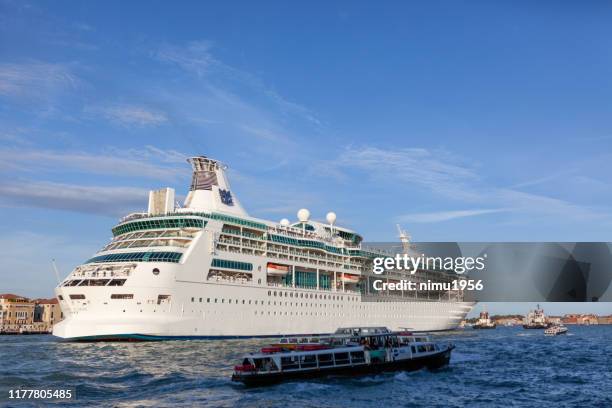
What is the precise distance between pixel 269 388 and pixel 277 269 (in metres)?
43.8

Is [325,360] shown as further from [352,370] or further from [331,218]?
[331,218]

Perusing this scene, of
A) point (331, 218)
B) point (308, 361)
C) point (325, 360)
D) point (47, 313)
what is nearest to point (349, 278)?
point (331, 218)

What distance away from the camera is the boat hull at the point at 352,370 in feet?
111

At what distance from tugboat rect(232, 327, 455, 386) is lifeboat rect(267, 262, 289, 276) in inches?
1204

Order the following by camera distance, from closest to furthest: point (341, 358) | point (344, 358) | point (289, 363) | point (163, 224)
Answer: point (289, 363) < point (341, 358) < point (344, 358) < point (163, 224)

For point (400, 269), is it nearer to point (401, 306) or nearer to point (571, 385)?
point (401, 306)

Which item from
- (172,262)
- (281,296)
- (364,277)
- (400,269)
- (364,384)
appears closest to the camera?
(364,384)

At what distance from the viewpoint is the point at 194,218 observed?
69.4 meters

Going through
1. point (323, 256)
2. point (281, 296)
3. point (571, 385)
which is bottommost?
point (571, 385)

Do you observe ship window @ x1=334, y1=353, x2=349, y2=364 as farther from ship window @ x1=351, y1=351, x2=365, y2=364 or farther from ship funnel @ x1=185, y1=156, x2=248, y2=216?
ship funnel @ x1=185, y1=156, x2=248, y2=216

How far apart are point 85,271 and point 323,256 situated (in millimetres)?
37322

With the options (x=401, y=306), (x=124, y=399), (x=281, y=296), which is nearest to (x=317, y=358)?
(x=124, y=399)

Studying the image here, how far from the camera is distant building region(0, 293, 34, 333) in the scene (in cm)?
15982

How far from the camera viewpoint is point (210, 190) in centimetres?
7925
